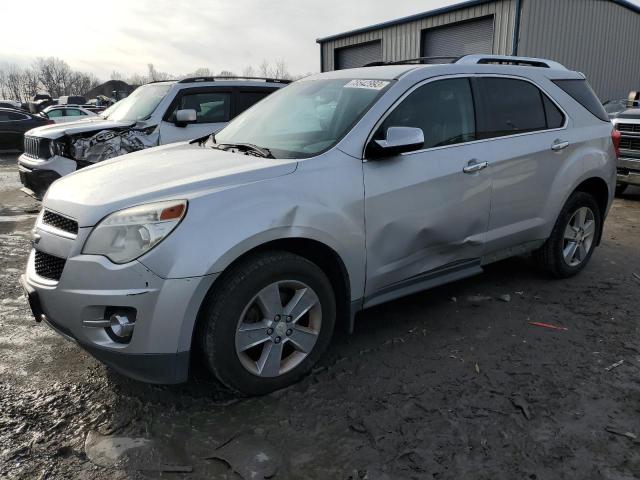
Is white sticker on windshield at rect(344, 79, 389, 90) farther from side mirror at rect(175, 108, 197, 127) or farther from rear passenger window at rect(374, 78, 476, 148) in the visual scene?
side mirror at rect(175, 108, 197, 127)

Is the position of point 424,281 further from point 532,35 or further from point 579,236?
point 532,35

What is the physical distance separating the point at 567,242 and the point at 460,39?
14.0m

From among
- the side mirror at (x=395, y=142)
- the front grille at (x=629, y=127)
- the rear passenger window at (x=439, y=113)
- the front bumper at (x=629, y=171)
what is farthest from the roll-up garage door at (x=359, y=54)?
the side mirror at (x=395, y=142)

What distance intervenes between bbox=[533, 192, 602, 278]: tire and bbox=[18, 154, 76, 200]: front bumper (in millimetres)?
5536

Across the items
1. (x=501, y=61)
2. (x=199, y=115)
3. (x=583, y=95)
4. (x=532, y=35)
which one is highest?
(x=532, y=35)

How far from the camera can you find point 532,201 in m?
3.94

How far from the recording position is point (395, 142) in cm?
293

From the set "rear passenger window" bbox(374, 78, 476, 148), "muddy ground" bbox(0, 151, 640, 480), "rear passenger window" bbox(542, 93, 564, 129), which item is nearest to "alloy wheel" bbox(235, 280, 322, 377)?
"muddy ground" bbox(0, 151, 640, 480)

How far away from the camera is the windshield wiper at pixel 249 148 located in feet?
10.1

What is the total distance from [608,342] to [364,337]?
5.25 ft

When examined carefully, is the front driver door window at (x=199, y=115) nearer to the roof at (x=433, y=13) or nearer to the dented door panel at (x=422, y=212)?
the dented door panel at (x=422, y=212)

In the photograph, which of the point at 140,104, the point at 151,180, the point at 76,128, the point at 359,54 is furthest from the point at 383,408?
the point at 359,54

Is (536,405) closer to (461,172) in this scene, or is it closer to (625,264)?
(461,172)

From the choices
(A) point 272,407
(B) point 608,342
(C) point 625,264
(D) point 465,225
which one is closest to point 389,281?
(D) point 465,225
